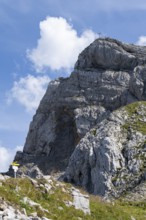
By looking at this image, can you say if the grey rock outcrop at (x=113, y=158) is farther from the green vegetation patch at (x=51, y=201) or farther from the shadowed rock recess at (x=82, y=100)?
the green vegetation patch at (x=51, y=201)

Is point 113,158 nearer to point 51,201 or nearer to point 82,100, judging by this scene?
point 51,201

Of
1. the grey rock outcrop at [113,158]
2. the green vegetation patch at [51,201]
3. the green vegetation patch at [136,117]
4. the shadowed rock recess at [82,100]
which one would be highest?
the shadowed rock recess at [82,100]

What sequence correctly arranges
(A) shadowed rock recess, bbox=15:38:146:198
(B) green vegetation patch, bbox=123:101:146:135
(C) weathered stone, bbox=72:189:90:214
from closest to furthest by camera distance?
(C) weathered stone, bbox=72:189:90:214, (B) green vegetation patch, bbox=123:101:146:135, (A) shadowed rock recess, bbox=15:38:146:198

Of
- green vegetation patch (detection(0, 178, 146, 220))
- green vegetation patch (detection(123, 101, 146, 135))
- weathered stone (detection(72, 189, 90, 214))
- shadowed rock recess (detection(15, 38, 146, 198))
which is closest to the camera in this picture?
green vegetation patch (detection(0, 178, 146, 220))

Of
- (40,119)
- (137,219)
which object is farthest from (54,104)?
(137,219)

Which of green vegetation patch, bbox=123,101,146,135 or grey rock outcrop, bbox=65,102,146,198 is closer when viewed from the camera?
grey rock outcrop, bbox=65,102,146,198

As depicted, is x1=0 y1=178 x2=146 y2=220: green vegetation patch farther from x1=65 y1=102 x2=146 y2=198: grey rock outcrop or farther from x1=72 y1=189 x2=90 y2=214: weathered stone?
x1=65 y1=102 x2=146 y2=198: grey rock outcrop

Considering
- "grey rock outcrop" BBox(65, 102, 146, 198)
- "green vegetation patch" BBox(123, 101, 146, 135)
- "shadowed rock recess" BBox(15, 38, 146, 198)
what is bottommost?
"grey rock outcrop" BBox(65, 102, 146, 198)

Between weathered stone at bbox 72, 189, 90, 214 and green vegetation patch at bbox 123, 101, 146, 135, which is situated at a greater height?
green vegetation patch at bbox 123, 101, 146, 135

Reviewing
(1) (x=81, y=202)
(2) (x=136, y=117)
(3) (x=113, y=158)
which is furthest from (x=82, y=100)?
(1) (x=81, y=202)

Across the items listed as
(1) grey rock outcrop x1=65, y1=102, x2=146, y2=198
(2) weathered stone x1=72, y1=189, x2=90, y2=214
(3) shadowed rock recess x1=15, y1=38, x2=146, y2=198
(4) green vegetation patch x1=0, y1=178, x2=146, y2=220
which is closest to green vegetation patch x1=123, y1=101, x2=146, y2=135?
(1) grey rock outcrop x1=65, y1=102, x2=146, y2=198

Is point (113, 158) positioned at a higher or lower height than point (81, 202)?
higher

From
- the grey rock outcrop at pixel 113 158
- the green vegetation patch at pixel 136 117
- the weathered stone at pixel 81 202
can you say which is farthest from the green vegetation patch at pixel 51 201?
the green vegetation patch at pixel 136 117

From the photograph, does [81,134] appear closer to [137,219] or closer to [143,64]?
[143,64]
